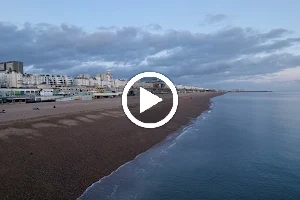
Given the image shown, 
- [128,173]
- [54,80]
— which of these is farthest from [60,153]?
[54,80]

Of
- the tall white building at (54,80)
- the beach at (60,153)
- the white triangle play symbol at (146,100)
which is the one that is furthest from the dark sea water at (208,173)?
the tall white building at (54,80)

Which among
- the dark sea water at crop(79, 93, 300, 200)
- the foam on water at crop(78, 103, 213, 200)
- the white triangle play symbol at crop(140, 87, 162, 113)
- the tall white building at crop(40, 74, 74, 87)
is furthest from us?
the tall white building at crop(40, 74, 74, 87)

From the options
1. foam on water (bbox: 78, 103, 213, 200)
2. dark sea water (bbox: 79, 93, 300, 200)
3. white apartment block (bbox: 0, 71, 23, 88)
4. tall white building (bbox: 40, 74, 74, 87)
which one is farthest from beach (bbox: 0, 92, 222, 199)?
tall white building (bbox: 40, 74, 74, 87)

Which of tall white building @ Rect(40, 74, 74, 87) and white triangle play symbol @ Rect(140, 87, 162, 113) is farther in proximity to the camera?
tall white building @ Rect(40, 74, 74, 87)

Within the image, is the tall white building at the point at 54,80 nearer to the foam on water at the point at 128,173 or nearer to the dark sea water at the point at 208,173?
the dark sea water at the point at 208,173

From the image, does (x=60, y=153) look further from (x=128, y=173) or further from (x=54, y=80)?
(x=54, y=80)

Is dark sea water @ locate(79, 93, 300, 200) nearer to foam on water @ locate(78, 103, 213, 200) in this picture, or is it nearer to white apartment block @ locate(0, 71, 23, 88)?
foam on water @ locate(78, 103, 213, 200)

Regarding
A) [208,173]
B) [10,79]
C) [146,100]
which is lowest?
[208,173]

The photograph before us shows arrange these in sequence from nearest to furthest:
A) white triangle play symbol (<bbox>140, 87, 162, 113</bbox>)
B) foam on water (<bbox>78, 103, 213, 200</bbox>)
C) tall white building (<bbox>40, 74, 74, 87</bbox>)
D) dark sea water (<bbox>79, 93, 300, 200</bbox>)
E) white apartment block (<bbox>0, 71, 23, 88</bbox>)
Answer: white triangle play symbol (<bbox>140, 87, 162, 113</bbox>) → foam on water (<bbox>78, 103, 213, 200</bbox>) → dark sea water (<bbox>79, 93, 300, 200</bbox>) → white apartment block (<bbox>0, 71, 23, 88</bbox>) → tall white building (<bbox>40, 74, 74, 87</bbox>)
